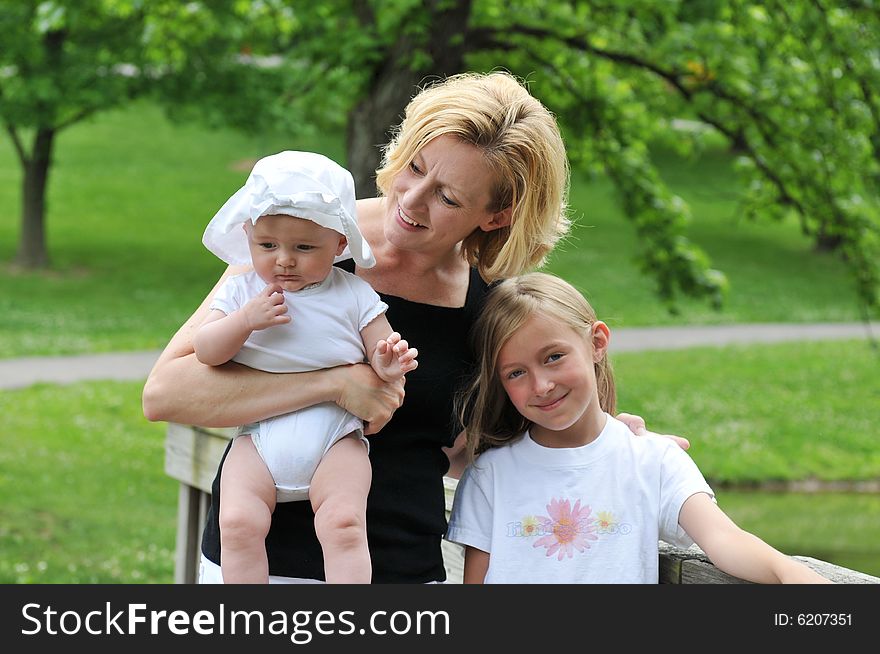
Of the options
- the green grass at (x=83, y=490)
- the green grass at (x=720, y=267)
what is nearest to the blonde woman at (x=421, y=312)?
the green grass at (x=83, y=490)

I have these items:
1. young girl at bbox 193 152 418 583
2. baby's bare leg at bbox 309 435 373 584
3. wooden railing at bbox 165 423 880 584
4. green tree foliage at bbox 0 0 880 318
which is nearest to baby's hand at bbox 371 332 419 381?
young girl at bbox 193 152 418 583

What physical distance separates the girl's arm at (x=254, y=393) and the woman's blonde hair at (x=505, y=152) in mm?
407

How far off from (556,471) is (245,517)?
611 mm

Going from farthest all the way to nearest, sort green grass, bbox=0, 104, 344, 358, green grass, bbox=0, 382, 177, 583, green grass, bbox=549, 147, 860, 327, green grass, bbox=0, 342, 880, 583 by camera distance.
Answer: green grass, bbox=549, 147, 860, 327 → green grass, bbox=0, 104, 344, 358 → green grass, bbox=0, 342, 880, 583 → green grass, bbox=0, 382, 177, 583

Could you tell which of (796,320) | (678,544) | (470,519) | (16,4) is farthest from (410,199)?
(796,320)

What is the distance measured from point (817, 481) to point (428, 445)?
355 inches

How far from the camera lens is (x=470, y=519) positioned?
7.61 feet

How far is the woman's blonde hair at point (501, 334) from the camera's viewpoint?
90.8 inches

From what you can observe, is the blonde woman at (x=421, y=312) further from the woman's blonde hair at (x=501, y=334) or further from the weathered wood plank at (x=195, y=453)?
the weathered wood plank at (x=195, y=453)

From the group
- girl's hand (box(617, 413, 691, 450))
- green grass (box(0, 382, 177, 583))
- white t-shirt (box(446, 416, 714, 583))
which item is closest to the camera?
white t-shirt (box(446, 416, 714, 583))

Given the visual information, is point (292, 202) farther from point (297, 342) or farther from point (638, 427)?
point (638, 427)

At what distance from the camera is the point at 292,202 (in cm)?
213

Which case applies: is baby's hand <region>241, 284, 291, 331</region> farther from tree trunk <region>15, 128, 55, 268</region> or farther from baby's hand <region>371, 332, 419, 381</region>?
tree trunk <region>15, 128, 55, 268</region>

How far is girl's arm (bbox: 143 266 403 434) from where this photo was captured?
7.09 feet
